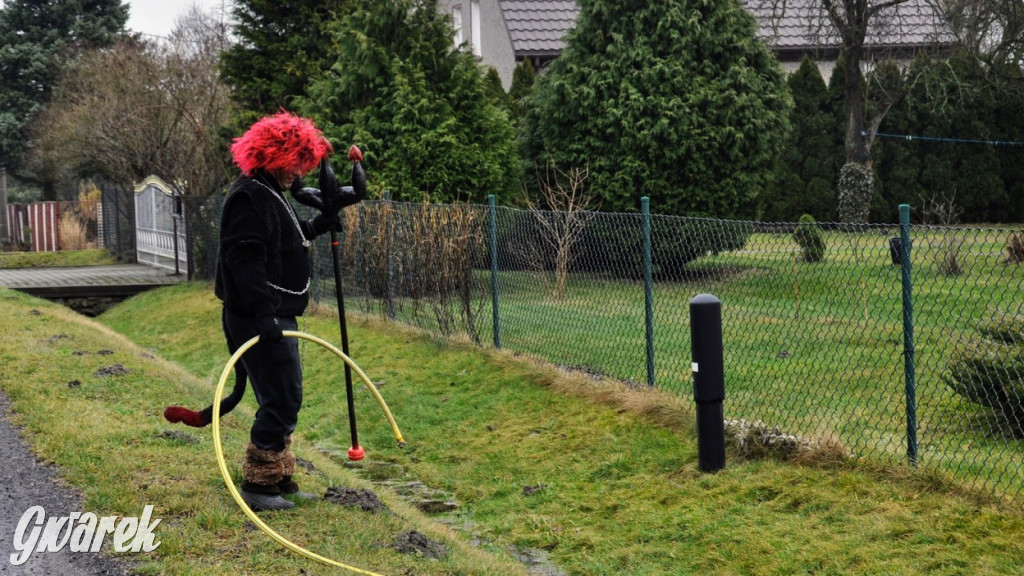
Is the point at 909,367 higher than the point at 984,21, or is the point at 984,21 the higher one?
the point at 984,21

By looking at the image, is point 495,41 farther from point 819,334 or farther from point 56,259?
point 819,334

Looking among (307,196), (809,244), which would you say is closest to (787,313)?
(809,244)

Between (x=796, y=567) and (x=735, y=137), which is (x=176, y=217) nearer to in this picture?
(x=735, y=137)

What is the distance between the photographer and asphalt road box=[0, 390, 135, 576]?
4941 mm

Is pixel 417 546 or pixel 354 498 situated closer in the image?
pixel 417 546

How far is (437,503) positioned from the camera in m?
7.60

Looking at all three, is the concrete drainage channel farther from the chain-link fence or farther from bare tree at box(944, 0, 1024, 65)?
bare tree at box(944, 0, 1024, 65)

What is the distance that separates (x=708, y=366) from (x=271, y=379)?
8.50 ft

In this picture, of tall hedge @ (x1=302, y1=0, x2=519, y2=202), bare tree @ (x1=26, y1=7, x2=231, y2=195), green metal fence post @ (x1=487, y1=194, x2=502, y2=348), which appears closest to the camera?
green metal fence post @ (x1=487, y1=194, x2=502, y2=348)

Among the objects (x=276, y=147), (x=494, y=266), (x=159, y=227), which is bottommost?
(x=494, y=266)

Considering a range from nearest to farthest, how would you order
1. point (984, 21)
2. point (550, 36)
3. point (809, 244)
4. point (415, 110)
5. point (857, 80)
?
point (809, 244), point (415, 110), point (857, 80), point (984, 21), point (550, 36)

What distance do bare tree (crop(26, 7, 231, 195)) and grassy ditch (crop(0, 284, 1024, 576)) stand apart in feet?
38.2

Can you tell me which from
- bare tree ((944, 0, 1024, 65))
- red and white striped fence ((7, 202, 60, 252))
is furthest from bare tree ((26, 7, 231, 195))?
bare tree ((944, 0, 1024, 65))

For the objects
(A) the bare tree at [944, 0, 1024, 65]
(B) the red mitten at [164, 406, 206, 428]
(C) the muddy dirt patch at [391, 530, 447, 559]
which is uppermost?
(A) the bare tree at [944, 0, 1024, 65]
